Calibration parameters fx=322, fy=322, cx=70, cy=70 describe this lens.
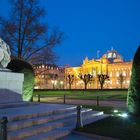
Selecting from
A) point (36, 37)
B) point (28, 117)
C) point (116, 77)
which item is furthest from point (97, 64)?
point (28, 117)

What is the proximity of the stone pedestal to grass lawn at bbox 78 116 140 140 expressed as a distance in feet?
15.1

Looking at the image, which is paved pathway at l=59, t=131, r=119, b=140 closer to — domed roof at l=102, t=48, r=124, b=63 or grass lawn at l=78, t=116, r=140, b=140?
grass lawn at l=78, t=116, r=140, b=140

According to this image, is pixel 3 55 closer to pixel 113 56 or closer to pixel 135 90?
pixel 135 90

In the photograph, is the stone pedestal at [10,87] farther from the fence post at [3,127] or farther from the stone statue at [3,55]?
the fence post at [3,127]

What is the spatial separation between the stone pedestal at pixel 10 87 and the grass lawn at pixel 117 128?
15.1 feet

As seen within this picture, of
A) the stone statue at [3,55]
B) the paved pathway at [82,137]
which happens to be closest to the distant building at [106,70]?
the stone statue at [3,55]

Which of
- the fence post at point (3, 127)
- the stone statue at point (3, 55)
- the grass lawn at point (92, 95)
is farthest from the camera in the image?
the grass lawn at point (92, 95)

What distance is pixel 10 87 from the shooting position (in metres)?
15.8

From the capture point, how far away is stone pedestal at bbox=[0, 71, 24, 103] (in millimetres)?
15205

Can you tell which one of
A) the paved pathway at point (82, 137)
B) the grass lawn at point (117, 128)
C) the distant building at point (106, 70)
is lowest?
the paved pathway at point (82, 137)

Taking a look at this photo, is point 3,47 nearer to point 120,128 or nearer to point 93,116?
point 93,116

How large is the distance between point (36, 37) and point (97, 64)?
347 feet

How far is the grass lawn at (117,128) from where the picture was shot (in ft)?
36.2

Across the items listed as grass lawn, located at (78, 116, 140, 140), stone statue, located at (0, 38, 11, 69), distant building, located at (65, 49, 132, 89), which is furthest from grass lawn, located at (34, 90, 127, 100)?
distant building, located at (65, 49, 132, 89)
